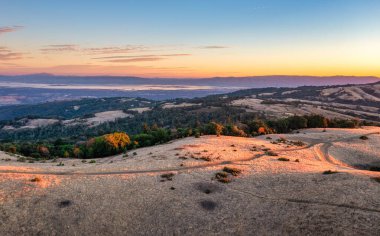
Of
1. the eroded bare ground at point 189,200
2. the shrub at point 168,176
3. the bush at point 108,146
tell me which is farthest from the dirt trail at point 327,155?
the bush at point 108,146

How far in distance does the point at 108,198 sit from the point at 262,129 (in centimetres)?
7639

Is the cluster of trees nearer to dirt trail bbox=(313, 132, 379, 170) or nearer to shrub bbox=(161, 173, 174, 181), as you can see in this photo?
dirt trail bbox=(313, 132, 379, 170)

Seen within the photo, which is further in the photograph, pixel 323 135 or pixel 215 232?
pixel 323 135

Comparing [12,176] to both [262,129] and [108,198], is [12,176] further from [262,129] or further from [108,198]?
[262,129]

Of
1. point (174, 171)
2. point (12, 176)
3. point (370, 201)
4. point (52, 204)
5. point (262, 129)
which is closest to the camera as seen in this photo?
point (370, 201)

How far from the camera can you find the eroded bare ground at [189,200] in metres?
34.9

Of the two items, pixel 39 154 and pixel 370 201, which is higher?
pixel 370 201

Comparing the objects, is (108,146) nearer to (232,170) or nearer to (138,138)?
(138,138)

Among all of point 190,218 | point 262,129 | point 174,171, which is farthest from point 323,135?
point 190,218

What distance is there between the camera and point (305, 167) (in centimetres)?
5441

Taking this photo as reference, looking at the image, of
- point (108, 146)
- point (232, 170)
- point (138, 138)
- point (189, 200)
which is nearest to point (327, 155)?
point (232, 170)

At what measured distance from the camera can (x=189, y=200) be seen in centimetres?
4066

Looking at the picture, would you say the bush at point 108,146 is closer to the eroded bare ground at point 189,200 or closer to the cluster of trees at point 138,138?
the cluster of trees at point 138,138

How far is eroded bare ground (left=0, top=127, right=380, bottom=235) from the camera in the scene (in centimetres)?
3488
